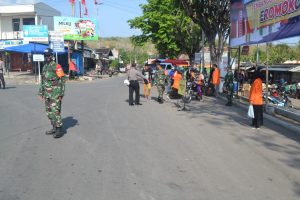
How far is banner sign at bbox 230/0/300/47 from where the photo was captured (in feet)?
35.5

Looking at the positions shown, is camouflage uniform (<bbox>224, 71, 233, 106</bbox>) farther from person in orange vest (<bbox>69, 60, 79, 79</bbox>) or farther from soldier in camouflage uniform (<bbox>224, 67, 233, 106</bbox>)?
person in orange vest (<bbox>69, 60, 79, 79</bbox>)

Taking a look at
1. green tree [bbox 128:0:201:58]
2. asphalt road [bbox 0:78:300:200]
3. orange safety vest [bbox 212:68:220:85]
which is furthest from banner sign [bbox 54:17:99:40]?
asphalt road [bbox 0:78:300:200]

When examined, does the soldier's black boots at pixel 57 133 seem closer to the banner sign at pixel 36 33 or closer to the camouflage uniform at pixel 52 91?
the camouflage uniform at pixel 52 91

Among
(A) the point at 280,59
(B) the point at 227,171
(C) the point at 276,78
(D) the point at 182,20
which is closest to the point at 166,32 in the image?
(D) the point at 182,20

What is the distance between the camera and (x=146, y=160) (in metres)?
6.43

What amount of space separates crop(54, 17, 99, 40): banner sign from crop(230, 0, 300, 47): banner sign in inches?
908

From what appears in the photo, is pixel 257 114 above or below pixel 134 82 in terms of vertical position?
below

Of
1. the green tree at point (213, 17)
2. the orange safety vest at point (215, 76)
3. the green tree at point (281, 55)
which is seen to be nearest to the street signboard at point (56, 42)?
the green tree at point (213, 17)

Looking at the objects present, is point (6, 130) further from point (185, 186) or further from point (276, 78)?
point (276, 78)

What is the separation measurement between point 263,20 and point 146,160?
8942 millimetres

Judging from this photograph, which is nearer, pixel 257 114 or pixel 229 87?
pixel 257 114

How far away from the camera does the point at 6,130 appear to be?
29.2 feet

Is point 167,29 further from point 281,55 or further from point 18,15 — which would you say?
point 281,55

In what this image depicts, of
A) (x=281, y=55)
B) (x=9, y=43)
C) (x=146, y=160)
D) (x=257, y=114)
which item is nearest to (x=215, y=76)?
(x=257, y=114)
